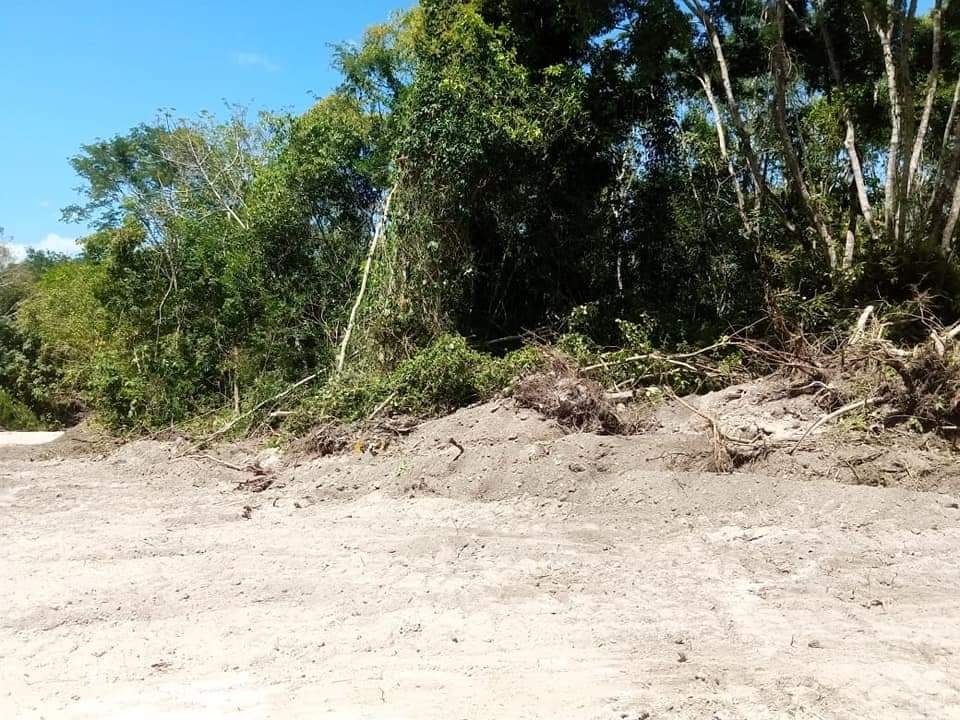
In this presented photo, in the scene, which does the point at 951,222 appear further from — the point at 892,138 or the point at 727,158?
the point at 727,158

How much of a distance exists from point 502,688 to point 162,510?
542cm

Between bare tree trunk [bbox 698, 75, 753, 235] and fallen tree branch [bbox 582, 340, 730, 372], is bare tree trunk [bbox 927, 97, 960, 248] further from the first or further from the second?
fallen tree branch [bbox 582, 340, 730, 372]

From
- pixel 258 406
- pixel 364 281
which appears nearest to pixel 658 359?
pixel 364 281

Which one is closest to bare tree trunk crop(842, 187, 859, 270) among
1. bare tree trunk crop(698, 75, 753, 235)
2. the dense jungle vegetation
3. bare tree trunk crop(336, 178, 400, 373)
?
the dense jungle vegetation

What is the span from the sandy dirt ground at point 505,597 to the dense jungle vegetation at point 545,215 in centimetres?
302

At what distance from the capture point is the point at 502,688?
341 cm

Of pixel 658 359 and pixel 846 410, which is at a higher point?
pixel 658 359

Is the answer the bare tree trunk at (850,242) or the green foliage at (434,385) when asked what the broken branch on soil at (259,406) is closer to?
the green foliage at (434,385)

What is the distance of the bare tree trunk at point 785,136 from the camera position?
10.4 m

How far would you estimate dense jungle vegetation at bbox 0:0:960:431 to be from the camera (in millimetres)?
10547

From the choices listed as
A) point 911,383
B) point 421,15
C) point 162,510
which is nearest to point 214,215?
point 421,15

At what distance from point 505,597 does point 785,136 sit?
28.1ft

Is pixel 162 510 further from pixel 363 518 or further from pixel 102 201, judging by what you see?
pixel 102 201

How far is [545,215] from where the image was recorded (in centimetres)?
1304
